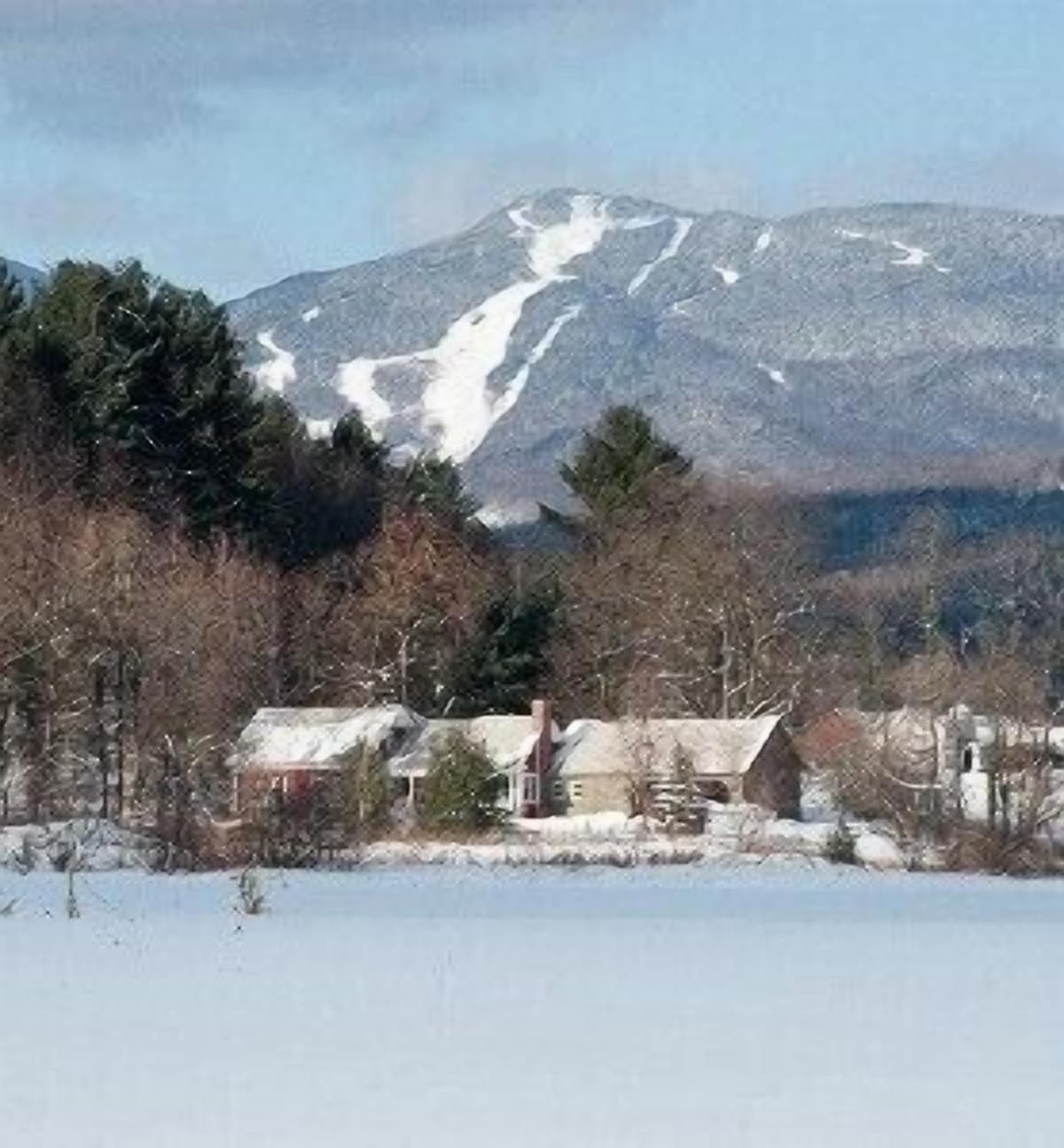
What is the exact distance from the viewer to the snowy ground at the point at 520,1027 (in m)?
16.2

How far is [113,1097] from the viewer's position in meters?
16.9

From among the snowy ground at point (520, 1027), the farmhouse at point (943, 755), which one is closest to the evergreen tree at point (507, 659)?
the farmhouse at point (943, 755)

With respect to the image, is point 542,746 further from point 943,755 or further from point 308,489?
point 308,489

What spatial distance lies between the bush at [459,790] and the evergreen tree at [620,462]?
29731 millimetres

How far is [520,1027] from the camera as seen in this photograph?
20781mm

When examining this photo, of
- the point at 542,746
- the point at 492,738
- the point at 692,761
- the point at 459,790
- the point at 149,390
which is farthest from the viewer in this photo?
the point at 149,390

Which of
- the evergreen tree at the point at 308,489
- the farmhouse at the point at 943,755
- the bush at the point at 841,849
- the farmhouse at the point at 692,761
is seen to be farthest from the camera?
the evergreen tree at the point at 308,489

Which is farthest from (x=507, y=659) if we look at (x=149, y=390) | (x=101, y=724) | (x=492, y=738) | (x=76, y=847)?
(x=76, y=847)

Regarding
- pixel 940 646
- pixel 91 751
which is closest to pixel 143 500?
pixel 91 751

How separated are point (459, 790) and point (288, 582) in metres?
18.4

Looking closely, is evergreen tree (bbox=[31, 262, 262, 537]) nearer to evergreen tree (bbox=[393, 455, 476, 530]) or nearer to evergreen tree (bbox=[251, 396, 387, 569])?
evergreen tree (bbox=[251, 396, 387, 569])

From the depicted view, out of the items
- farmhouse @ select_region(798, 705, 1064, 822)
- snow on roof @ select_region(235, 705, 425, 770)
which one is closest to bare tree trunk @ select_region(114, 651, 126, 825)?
snow on roof @ select_region(235, 705, 425, 770)

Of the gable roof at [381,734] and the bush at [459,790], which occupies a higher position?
the gable roof at [381,734]

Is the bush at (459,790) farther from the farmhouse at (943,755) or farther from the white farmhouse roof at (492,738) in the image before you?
the farmhouse at (943,755)
